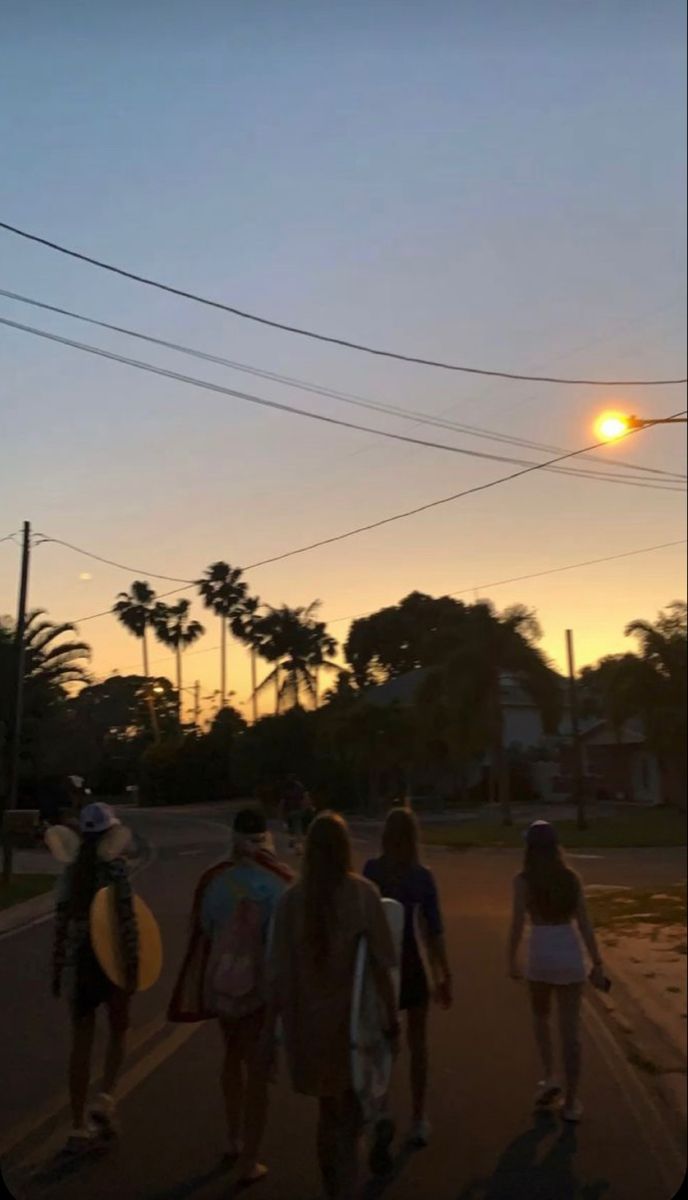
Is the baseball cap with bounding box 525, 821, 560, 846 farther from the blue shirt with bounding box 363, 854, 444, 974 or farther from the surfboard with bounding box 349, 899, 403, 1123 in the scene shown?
the surfboard with bounding box 349, 899, 403, 1123

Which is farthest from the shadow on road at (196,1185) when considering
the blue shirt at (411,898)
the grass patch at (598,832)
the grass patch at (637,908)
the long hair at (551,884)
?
the grass patch at (637,908)

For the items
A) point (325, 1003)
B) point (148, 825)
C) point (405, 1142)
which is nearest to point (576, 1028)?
point (405, 1142)

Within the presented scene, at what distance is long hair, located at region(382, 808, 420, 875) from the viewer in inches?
222

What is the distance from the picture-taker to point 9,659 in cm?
653

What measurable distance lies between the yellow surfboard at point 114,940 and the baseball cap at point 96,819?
27cm

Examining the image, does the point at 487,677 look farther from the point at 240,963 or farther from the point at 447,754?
the point at 240,963

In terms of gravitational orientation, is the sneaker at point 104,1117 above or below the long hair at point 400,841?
below

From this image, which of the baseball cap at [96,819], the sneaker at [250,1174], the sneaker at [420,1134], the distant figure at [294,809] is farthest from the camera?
the distant figure at [294,809]

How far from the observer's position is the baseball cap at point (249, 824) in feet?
17.3

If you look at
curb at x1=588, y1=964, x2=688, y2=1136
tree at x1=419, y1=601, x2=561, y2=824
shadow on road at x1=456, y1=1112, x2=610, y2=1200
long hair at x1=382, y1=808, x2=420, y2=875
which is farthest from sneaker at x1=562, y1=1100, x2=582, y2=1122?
tree at x1=419, y1=601, x2=561, y2=824

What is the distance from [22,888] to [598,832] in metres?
4.73

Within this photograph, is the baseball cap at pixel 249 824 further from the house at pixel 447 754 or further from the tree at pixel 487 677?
the house at pixel 447 754

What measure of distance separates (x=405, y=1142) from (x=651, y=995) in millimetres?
3851

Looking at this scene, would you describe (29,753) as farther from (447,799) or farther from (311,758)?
(447,799)
